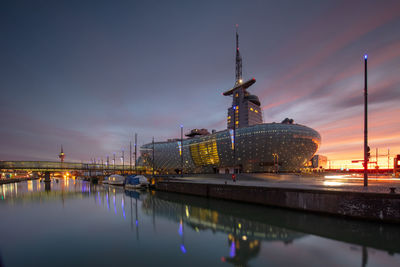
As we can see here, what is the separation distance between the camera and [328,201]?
16.5m

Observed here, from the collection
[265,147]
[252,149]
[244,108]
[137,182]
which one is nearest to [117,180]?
[137,182]

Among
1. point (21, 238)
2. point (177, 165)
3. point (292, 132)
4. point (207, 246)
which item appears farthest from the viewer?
point (177, 165)

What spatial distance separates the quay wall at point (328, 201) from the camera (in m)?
13.9

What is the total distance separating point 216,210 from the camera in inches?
874

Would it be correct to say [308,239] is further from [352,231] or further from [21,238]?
[21,238]

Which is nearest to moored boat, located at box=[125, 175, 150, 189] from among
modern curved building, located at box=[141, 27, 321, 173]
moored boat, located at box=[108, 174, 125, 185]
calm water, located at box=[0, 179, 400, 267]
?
moored boat, located at box=[108, 174, 125, 185]

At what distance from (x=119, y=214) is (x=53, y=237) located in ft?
27.4

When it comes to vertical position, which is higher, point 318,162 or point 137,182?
point 137,182

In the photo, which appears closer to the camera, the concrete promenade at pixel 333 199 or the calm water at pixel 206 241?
the calm water at pixel 206 241

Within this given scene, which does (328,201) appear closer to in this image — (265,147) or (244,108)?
(265,147)

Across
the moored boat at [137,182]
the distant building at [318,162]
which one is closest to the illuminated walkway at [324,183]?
the moored boat at [137,182]

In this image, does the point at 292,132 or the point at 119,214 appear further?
the point at 292,132

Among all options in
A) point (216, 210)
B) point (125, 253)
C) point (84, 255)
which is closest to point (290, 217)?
point (216, 210)

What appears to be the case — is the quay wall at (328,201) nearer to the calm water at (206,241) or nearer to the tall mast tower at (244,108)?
the calm water at (206,241)
